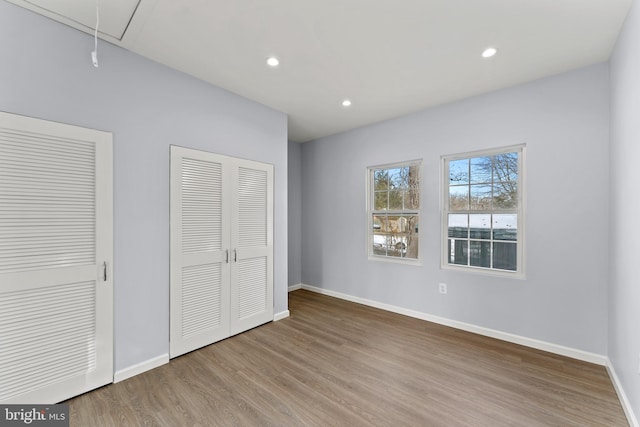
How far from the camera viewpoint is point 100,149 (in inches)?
85.0

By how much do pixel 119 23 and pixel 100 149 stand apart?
946 millimetres

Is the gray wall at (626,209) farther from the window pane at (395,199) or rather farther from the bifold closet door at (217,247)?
the bifold closet door at (217,247)

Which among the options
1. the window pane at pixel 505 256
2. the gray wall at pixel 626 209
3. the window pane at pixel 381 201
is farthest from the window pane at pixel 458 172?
the gray wall at pixel 626 209

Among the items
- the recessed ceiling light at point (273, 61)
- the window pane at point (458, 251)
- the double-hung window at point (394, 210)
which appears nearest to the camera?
the recessed ceiling light at point (273, 61)

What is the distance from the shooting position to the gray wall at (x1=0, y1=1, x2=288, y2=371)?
1.88 meters

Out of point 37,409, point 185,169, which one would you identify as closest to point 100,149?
point 185,169

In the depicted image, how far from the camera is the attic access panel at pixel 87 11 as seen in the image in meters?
1.84

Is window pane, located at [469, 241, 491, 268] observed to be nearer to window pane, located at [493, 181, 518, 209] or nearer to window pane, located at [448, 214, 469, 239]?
window pane, located at [448, 214, 469, 239]

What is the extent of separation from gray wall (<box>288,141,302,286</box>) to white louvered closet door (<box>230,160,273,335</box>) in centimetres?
162

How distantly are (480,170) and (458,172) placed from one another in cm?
24

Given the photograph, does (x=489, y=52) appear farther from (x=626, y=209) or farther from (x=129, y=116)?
(x=129, y=116)

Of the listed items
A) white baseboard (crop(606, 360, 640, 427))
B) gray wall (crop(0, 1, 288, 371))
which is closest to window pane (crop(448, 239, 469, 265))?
white baseboard (crop(606, 360, 640, 427))

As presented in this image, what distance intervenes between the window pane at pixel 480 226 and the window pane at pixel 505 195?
0.18 m

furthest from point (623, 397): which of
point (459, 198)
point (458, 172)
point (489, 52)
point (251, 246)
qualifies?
point (251, 246)
